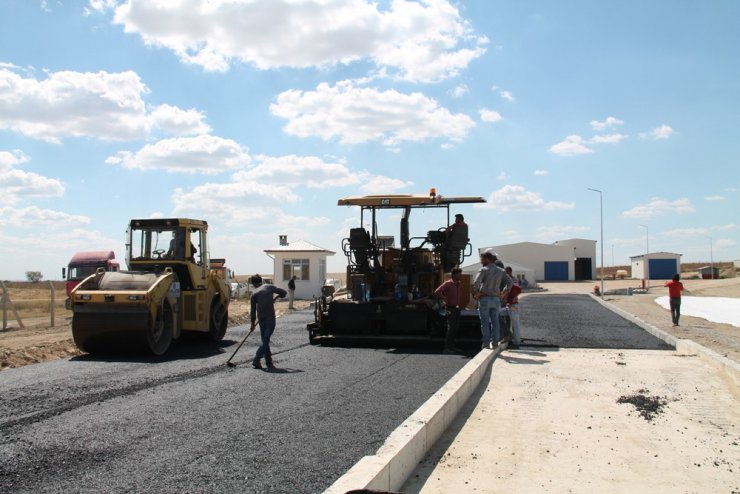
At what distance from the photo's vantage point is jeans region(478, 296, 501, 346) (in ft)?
37.6

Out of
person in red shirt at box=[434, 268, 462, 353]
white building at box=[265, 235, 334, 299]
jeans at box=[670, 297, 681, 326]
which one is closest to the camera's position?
person in red shirt at box=[434, 268, 462, 353]

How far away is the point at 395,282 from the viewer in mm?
13836

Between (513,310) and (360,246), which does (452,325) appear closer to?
(513,310)

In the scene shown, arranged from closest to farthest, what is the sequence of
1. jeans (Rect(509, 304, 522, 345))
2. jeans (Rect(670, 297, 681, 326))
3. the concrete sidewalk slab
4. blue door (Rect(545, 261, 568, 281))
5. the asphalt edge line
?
the concrete sidewalk slab, the asphalt edge line, jeans (Rect(509, 304, 522, 345)), jeans (Rect(670, 297, 681, 326)), blue door (Rect(545, 261, 568, 281))

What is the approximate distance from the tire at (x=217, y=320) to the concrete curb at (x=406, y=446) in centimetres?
776

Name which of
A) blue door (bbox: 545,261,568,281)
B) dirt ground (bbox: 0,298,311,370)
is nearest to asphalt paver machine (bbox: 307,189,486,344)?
dirt ground (bbox: 0,298,311,370)

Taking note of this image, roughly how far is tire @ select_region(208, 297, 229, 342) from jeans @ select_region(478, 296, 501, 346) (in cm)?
570

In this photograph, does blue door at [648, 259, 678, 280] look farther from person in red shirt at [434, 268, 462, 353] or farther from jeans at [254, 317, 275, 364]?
jeans at [254, 317, 275, 364]

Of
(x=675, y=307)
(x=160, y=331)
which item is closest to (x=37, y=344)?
(x=160, y=331)

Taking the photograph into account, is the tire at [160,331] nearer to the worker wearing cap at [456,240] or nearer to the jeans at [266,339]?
the jeans at [266,339]

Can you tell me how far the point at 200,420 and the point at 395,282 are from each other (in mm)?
7560

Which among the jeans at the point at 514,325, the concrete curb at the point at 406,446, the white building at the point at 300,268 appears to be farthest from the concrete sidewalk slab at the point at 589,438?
the white building at the point at 300,268

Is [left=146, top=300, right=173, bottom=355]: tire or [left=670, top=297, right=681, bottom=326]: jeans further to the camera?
Result: [left=670, top=297, right=681, bottom=326]: jeans

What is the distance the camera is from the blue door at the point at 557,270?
72.8 m
